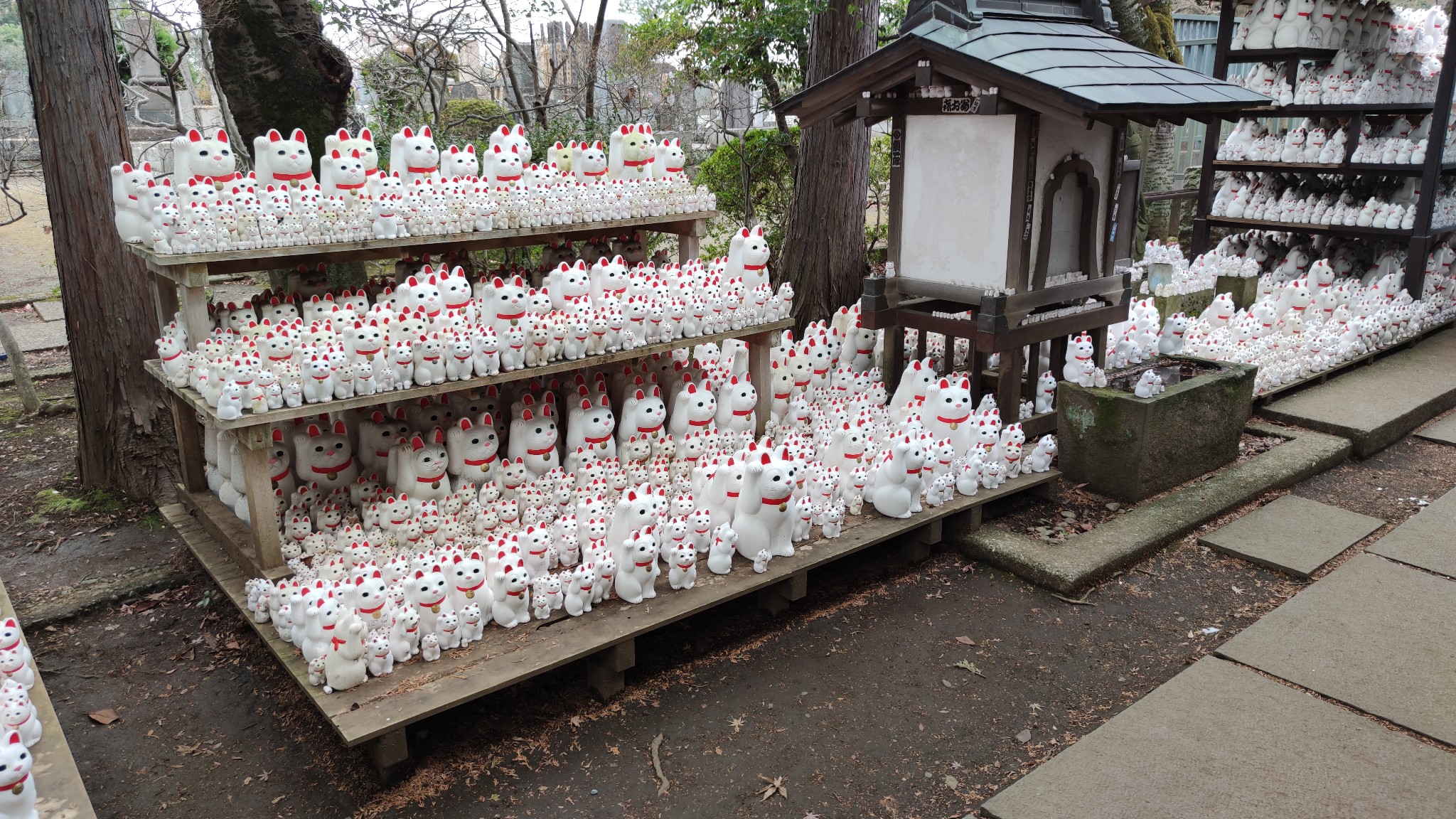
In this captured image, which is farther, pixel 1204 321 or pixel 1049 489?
pixel 1204 321

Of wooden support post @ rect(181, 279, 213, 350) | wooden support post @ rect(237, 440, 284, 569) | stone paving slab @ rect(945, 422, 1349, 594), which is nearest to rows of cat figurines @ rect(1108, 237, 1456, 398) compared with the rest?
stone paving slab @ rect(945, 422, 1349, 594)

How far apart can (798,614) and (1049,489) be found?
6.31 feet

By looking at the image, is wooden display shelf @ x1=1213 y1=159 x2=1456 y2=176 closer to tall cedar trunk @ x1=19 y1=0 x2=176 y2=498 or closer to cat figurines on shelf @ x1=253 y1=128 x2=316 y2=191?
cat figurines on shelf @ x1=253 y1=128 x2=316 y2=191

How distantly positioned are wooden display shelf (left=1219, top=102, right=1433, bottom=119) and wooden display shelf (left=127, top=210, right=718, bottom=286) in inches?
210

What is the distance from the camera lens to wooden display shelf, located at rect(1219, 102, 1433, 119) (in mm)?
8102

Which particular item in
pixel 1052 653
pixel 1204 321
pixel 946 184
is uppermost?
pixel 946 184

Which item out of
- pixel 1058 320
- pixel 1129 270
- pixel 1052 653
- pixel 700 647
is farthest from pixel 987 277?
pixel 700 647

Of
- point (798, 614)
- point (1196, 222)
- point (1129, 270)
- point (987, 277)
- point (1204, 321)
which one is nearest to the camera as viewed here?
point (798, 614)

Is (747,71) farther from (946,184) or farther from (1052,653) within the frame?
(1052,653)

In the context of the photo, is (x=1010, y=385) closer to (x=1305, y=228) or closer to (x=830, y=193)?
(x=830, y=193)

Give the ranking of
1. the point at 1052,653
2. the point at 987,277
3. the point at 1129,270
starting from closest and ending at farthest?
1. the point at 1052,653
2. the point at 987,277
3. the point at 1129,270

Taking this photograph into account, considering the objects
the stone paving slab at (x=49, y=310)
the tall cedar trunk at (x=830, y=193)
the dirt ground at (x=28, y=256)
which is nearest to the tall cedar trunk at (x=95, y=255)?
the tall cedar trunk at (x=830, y=193)

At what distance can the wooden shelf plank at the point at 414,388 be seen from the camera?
12.5ft

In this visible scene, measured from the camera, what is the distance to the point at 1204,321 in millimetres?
7719
